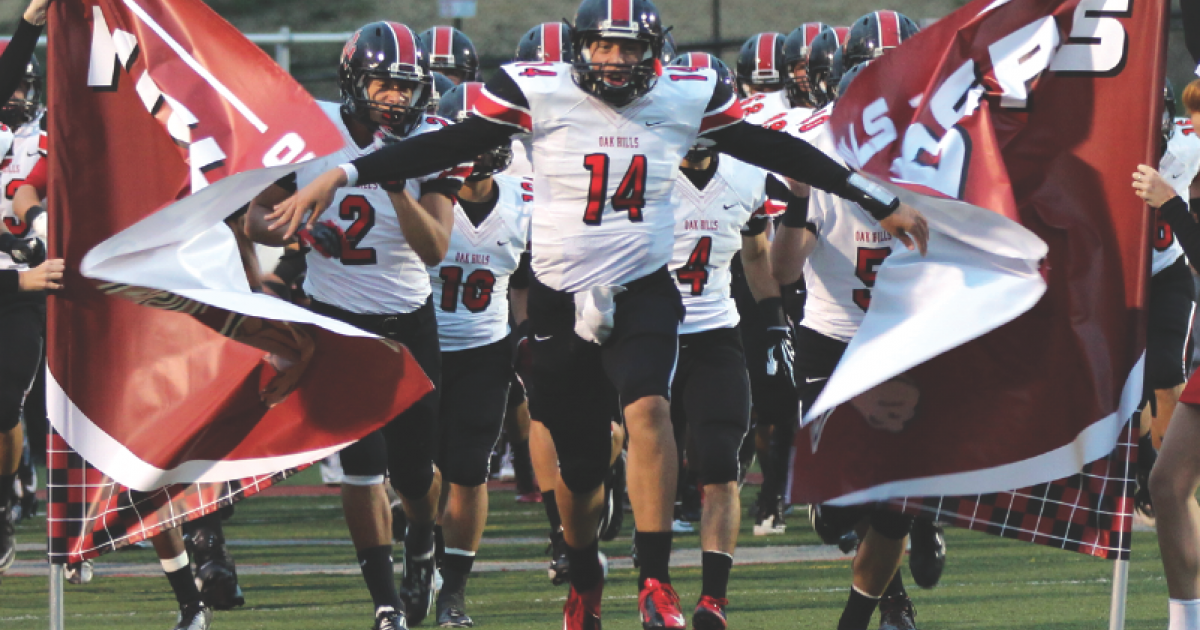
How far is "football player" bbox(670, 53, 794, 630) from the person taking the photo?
6.22m

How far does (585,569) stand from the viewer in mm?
5934

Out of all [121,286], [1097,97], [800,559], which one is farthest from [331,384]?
[800,559]

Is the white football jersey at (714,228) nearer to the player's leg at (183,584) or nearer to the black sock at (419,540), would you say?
the black sock at (419,540)

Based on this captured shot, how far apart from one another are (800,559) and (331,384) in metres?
3.65

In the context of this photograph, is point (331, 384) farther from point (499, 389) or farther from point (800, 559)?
point (800, 559)

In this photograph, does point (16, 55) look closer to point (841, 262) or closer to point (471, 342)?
point (471, 342)

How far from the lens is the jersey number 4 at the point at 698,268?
7.28m

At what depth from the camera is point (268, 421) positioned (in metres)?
5.72

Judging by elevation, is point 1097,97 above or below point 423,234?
above

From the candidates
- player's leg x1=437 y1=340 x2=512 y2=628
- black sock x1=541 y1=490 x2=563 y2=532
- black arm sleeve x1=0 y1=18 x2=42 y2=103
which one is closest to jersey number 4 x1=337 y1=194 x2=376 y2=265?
player's leg x1=437 y1=340 x2=512 y2=628

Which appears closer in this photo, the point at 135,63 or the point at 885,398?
the point at 885,398

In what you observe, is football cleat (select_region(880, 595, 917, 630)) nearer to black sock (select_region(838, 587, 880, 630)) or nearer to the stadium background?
black sock (select_region(838, 587, 880, 630))

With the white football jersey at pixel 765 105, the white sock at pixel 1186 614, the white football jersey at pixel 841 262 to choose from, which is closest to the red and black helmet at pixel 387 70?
the white football jersey at pixel 841 262

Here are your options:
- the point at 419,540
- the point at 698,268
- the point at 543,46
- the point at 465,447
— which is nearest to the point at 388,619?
the point at 419,540
